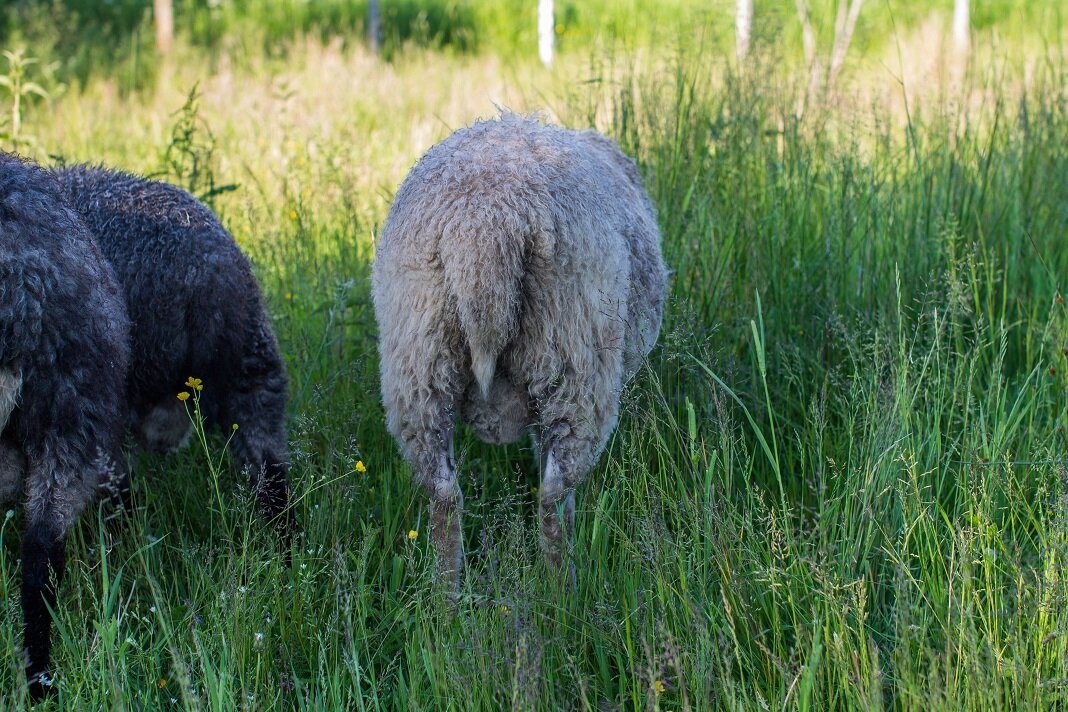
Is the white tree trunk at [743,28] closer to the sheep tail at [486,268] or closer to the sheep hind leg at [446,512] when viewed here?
the sheep tail at [486,268]

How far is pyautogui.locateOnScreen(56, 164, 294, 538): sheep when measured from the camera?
10.8 feet

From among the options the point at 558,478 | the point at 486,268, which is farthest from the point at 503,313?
the point at 558,478

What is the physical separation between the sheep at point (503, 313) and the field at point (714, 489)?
0.16 m

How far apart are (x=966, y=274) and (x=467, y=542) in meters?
2.28

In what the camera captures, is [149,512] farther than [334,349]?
No

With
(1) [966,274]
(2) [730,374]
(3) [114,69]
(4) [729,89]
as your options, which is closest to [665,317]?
(2) [730,374]

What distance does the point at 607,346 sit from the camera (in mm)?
2984

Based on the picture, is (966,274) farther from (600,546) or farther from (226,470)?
(226,470)

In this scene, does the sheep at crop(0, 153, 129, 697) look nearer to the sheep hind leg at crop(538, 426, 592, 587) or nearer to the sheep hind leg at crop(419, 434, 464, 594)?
the sheep hind leg at crop(419, 434, 464, 594)

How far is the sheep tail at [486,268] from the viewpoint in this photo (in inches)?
107

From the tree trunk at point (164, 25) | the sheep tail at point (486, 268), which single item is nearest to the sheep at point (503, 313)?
the sheep tail at point (486, 268)

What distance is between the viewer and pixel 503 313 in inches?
108

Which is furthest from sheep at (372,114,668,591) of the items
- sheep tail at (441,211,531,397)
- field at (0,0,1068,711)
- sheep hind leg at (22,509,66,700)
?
sheep hind leg at (22,509,66,700)

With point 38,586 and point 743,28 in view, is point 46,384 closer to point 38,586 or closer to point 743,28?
point 38,586
